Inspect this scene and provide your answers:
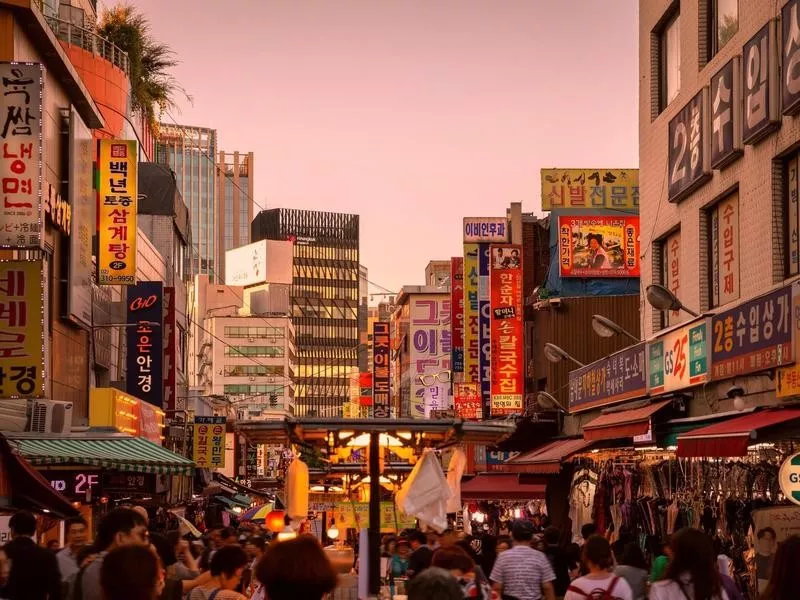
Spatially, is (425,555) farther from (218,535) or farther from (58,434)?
(58,434)

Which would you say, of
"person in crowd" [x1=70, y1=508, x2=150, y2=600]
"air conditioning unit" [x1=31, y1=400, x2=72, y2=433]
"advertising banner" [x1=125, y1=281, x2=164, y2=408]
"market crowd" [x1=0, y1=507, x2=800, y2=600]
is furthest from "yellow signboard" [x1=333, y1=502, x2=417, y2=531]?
"person in crowd" [x1=70, y1=508, x2=150, y2=600]

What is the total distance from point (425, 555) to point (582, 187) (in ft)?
127

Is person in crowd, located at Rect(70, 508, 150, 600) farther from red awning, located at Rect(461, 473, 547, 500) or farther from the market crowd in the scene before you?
red awning, located at Rect(461, 473, 547, 500)

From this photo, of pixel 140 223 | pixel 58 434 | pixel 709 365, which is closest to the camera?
pixel 709 365

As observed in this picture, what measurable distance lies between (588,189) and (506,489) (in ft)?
61.5

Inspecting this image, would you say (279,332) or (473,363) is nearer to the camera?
(473,363)

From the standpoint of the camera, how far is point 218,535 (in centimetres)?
1577

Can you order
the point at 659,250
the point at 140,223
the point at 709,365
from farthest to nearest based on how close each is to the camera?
1. the point at 140,223
2. the point at 659,250
3. the point at 709,365

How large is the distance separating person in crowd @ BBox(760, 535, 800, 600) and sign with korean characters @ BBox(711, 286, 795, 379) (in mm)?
9984

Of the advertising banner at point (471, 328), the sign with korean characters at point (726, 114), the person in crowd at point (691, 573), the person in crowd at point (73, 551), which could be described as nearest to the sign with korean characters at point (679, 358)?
the sign with korean characters at point (726, 114)

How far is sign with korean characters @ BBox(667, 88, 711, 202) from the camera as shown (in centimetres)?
2352

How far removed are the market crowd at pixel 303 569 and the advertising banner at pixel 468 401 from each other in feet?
104

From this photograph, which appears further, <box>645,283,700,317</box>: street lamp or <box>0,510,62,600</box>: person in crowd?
<box>645,283,700,317</box>: street lamp

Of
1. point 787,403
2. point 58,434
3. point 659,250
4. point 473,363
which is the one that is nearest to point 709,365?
point 787,403
